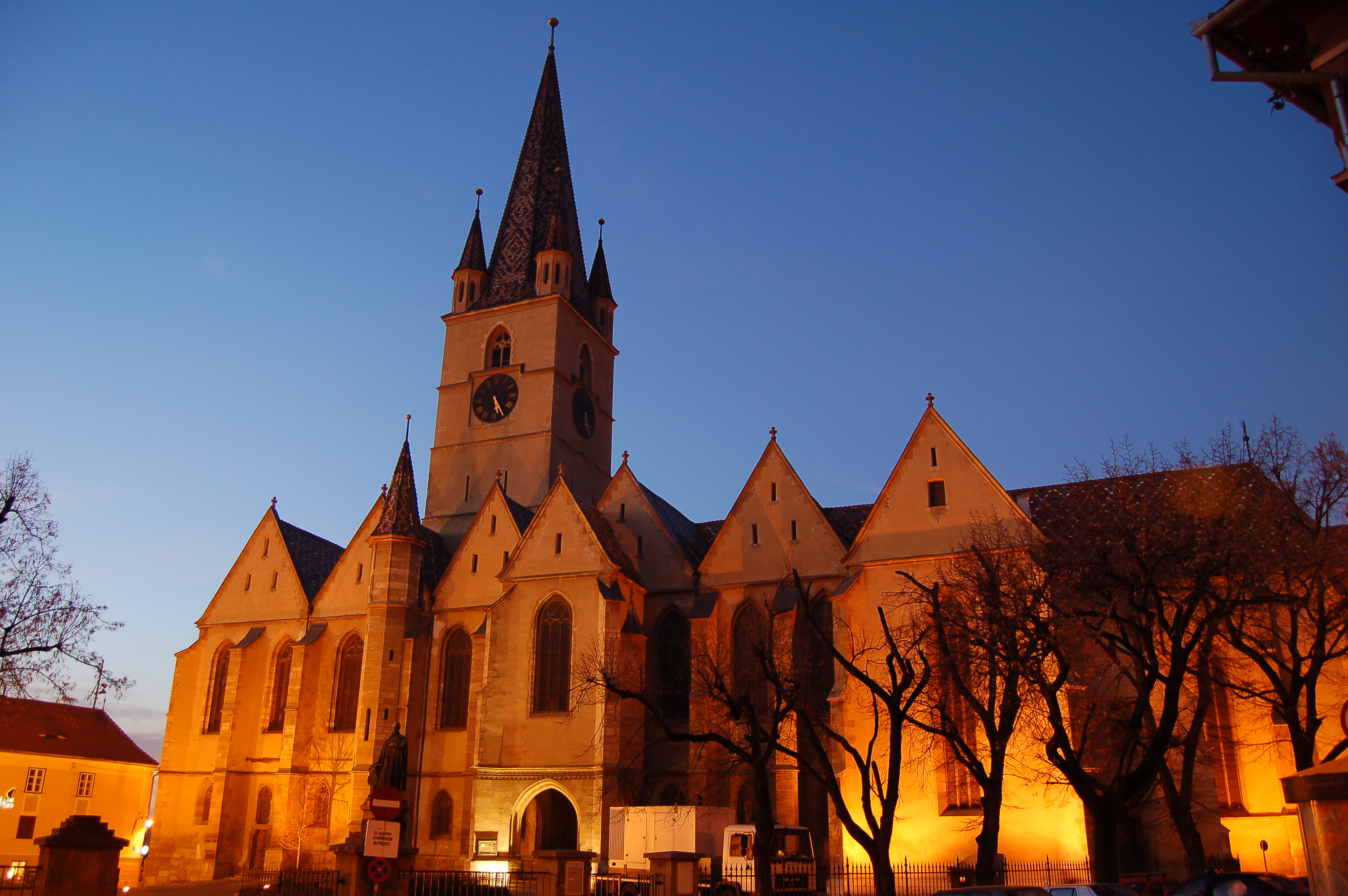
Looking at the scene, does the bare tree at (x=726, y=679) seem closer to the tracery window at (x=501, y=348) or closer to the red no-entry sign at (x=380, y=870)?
the red no-entry sign at (x=380, y=870)

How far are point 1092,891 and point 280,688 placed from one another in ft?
120

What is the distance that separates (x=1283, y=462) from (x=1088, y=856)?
464 inches

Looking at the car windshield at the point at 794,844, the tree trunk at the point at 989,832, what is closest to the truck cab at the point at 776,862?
the car windshield at the point at 794,844

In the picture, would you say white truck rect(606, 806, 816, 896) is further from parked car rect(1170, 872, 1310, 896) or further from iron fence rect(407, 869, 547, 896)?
parked car rect(1170, 872, 1310, 896)

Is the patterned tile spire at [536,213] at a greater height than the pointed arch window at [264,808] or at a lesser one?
greater

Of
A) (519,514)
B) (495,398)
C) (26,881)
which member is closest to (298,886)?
(26,881)

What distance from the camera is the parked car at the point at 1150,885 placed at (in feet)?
62.8

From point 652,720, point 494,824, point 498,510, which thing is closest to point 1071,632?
point 652,720

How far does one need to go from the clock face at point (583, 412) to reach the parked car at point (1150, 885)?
33.2m

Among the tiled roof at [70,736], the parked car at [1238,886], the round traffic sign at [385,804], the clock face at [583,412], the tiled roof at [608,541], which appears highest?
the clock face at [583,412]

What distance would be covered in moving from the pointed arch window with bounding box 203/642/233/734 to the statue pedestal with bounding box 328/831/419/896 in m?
Result: 29.3

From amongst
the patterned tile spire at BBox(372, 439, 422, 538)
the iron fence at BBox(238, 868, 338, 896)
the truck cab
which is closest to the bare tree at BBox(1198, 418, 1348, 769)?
the truck cab

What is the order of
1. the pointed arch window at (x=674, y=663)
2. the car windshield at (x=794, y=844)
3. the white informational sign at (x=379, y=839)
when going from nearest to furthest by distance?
the white informational sign at (x=379, y=839) → the car windshield at (x=794, y=844) → the pointed arch window at (x=674, y=663)

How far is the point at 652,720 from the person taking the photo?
122 ft
